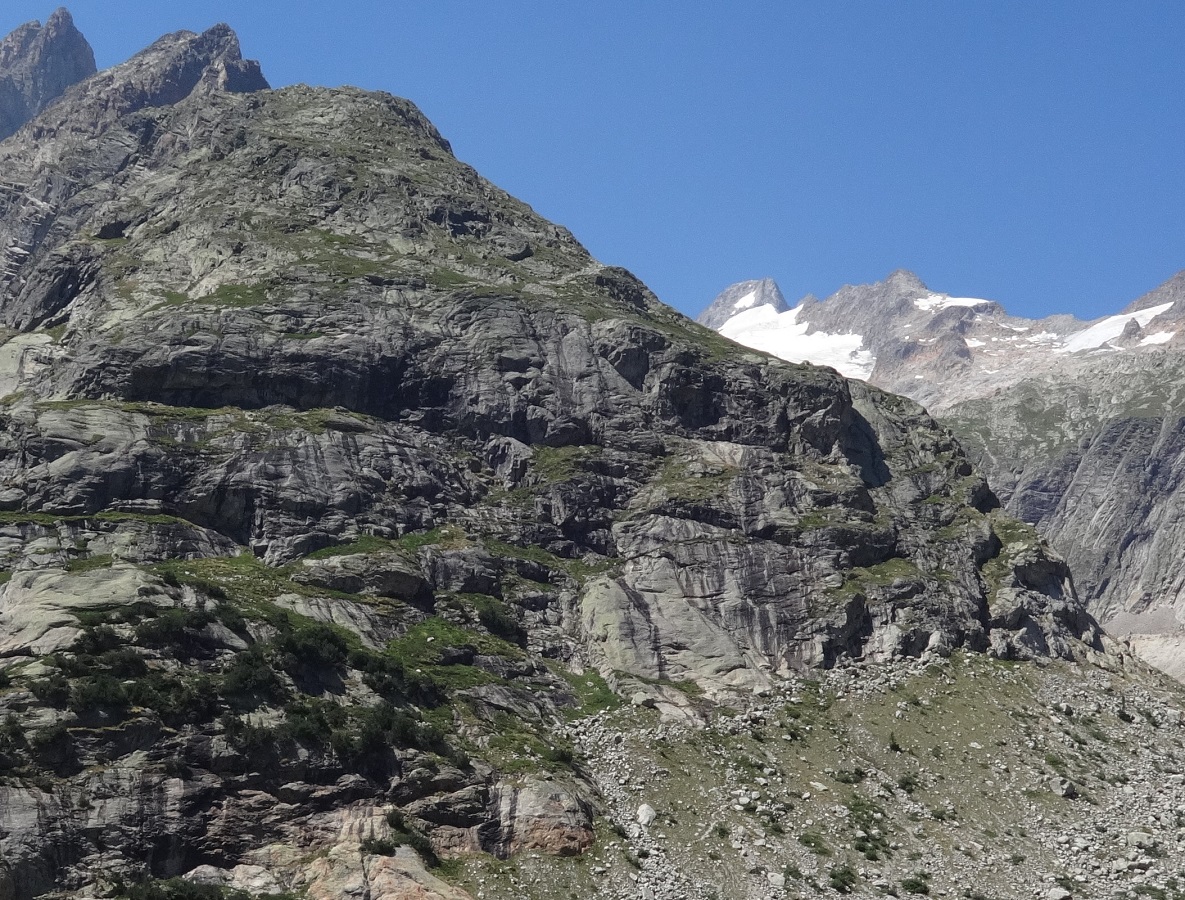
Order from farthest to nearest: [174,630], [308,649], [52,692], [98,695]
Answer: [308,649]
[174,630]
[98,695]
[52,692]

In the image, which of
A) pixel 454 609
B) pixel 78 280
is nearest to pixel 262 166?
pixel 78 280

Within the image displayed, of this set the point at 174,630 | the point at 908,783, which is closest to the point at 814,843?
the point at 908,783

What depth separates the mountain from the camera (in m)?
74.2

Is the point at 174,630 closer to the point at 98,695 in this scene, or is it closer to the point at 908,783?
the point at 98,695

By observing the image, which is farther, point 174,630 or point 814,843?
point 814,843

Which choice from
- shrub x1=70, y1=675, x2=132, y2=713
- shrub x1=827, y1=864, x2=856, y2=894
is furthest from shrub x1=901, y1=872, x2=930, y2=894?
shrub x1=70, y1=675, x2=132, y2=713

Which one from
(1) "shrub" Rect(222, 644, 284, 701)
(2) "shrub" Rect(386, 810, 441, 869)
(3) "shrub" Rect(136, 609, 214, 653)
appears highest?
(3) "shrub" Rect(136, 609, 214, 653)

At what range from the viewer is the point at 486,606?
10775 centimetres

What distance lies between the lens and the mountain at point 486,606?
74.2 meters

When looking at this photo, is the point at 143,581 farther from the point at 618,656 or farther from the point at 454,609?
the point at 618,656

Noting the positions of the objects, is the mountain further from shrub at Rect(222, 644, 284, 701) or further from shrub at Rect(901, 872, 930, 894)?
shrub at Rect(901, 872, 930, 894)

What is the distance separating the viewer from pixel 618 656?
106m

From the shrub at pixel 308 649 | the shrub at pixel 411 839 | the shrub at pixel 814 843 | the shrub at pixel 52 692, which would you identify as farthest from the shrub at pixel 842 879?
the shrub at pixel 52 692

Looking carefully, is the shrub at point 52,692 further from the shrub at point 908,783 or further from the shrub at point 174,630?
the shrub at point 908,783
